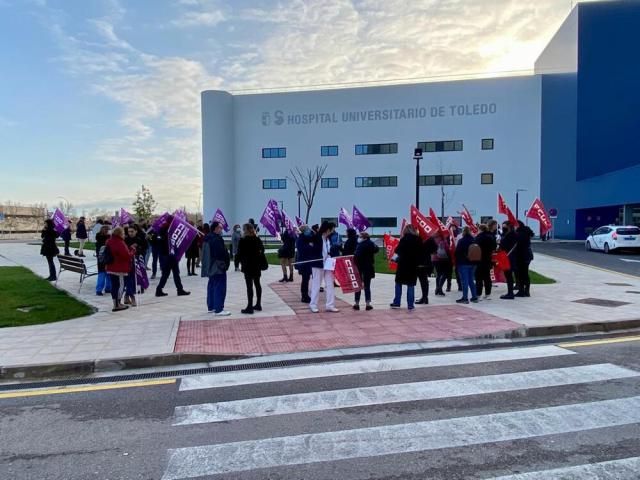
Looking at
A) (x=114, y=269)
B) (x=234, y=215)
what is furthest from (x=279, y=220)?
(x=234, y=215)

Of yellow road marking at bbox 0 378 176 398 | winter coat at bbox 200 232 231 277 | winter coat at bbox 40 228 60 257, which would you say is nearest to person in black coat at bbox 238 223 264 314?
winter coat at bbox 200 232 231 277

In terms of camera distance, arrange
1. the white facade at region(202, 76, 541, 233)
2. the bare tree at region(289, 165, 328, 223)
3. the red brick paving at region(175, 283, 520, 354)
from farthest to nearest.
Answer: the bare tree at region(289, 165, 328, 223) < the white facade at region(202, 76, 541, 233) < the red brick paving at region(175, 283, 520, 354)

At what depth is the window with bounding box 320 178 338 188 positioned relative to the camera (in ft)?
173

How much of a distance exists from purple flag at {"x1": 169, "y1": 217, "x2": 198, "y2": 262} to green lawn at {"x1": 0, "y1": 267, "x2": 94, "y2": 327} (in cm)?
233

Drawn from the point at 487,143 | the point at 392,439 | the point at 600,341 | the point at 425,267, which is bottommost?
the point at 600,341

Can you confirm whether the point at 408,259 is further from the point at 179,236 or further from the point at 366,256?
the point at 179,236

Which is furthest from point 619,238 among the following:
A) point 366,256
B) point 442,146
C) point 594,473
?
point 594,473

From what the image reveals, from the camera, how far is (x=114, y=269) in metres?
9.61

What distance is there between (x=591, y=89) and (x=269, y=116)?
32365 mm

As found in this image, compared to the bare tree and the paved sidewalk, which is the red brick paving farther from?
the bare tree

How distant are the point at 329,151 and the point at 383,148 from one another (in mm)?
6051

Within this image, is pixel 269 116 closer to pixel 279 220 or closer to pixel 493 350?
pixel 279 220

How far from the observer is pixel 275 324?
8.73 metres

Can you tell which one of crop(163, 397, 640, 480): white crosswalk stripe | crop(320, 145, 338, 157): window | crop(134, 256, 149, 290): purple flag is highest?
crop(320, 145, 338, 157): window
